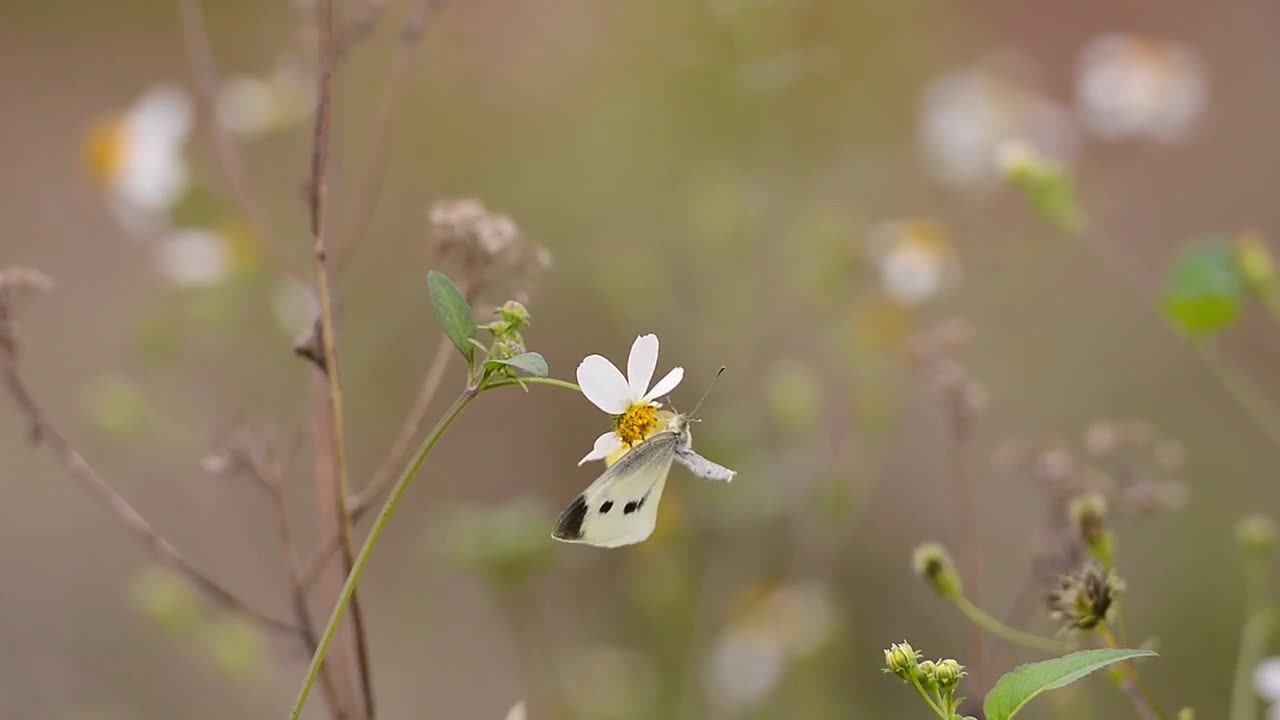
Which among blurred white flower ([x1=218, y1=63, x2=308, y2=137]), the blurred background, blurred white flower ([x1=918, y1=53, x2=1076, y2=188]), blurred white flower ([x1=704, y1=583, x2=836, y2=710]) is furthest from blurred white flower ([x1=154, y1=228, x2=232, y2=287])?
blurred white flower ([x1=918, y1=53, x2=1076, y2=188])

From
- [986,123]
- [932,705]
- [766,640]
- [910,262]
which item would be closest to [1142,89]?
[986,123]

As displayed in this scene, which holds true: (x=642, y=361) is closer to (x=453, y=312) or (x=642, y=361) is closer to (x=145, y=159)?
(x=453, y=312)

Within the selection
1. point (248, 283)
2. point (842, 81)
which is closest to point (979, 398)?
point (248, 283)

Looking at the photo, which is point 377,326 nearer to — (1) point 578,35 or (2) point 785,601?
(1) point 578,35

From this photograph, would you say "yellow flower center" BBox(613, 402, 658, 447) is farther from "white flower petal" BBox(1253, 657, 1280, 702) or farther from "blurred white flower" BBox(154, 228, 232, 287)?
"blurred white flower" BBox(154, 228, 232, 287)

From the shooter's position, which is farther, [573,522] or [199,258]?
[199,258]

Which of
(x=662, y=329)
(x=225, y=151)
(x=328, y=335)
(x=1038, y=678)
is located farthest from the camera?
(x=662, y=329)

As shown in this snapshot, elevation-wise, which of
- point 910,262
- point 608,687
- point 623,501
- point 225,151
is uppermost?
point 910,262
